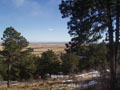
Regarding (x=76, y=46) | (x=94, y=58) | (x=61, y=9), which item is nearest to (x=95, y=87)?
(x=76, y=46)

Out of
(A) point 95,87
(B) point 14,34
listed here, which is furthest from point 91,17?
(B) point 14,34

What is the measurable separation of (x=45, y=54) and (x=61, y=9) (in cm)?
2391

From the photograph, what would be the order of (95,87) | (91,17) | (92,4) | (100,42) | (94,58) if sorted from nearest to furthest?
(95,87), (92,4), (91,17), (100,42), (94,58)

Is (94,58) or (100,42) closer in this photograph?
(100,42)

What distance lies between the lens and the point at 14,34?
62.8 ft

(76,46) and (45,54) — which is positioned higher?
(76,46)

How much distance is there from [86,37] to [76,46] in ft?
2.62

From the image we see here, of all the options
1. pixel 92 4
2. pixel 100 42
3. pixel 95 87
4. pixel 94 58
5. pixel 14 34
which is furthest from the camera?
pixel 94 58

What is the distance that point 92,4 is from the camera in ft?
23.9

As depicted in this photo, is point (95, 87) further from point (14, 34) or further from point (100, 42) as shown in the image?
point (14, 34)

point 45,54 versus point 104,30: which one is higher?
point 104,30

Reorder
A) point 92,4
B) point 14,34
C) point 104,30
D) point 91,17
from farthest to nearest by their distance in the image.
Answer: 1. point 14,34
2. point 104,30
3. point 91,17
4. point 92,4

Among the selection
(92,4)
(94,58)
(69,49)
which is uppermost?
(92,4)

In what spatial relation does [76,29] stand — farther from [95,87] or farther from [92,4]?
[95,87]
